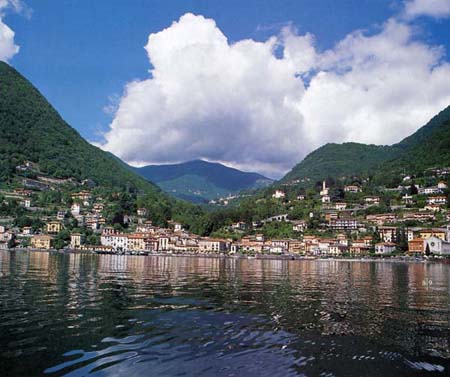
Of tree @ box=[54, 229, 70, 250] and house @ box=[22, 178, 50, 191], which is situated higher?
house @ box=[22, 178, 50, 191]

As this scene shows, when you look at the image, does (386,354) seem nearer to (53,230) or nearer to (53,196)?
(53,230)

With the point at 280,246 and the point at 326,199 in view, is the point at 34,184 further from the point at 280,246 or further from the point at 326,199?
the point at 326,199

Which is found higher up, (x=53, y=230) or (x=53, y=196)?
(x=53, y=196)

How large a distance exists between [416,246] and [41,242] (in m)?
103

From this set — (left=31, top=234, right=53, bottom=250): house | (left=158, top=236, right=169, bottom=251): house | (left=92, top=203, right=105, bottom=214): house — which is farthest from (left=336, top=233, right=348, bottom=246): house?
(left=92, top=203, right=105, bottom=214): house

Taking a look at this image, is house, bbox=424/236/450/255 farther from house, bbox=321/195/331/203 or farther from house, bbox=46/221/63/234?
house, bbox=46/221/63/234

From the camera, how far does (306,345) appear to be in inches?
559

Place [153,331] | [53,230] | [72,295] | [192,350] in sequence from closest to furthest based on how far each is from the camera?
1. [192,350]
2. [153,331]
3. [72,295]
4. [53,230]

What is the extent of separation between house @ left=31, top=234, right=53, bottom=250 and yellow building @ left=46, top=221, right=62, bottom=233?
1199 cm

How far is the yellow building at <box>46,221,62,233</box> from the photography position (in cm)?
14175

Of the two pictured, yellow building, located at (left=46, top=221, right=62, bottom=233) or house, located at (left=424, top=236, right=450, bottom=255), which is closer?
house, located at (left=424, top=236, right=450, bottom=255)

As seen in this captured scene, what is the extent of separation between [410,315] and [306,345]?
29.2 feet

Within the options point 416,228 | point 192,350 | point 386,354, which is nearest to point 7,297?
point 192,350

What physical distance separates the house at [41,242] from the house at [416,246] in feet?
324
